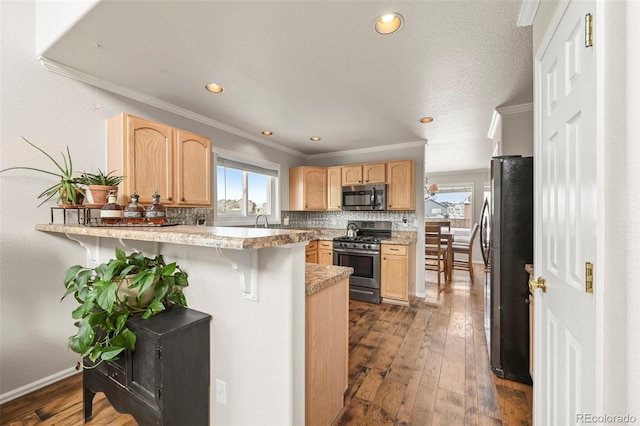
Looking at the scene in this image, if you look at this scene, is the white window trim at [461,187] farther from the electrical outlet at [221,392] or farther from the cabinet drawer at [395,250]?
the electrical outlet at [221,392]

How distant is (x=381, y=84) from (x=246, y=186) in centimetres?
250

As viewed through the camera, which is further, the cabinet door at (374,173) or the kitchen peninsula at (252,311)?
the cabinet door at (374,173)

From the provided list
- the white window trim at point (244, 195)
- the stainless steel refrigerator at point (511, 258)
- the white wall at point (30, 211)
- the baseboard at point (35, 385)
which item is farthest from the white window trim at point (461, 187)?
the baseboard at point (35, 385)

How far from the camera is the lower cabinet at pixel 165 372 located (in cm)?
120

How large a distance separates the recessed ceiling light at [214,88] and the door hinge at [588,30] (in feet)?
7.95

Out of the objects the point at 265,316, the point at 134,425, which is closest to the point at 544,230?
the point at 265,316

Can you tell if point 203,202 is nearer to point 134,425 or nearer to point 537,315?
point 134,425

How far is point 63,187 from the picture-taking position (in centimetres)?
182

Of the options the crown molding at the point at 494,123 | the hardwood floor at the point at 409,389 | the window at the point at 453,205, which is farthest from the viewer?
the window at the point at 453,205

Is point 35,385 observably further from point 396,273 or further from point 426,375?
point 396,273

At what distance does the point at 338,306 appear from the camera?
1599 mm

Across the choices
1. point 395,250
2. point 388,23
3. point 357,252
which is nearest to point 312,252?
point 357,252

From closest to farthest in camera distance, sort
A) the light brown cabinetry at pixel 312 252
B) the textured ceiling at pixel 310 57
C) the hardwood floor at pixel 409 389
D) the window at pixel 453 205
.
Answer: the textured ceiling at pixel 310 57
the hardwood floor at pixel 409 389
the light brown cabinetry at pixel 312 252
the window at pixel 453 205

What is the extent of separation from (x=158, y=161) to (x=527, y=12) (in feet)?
9.33
